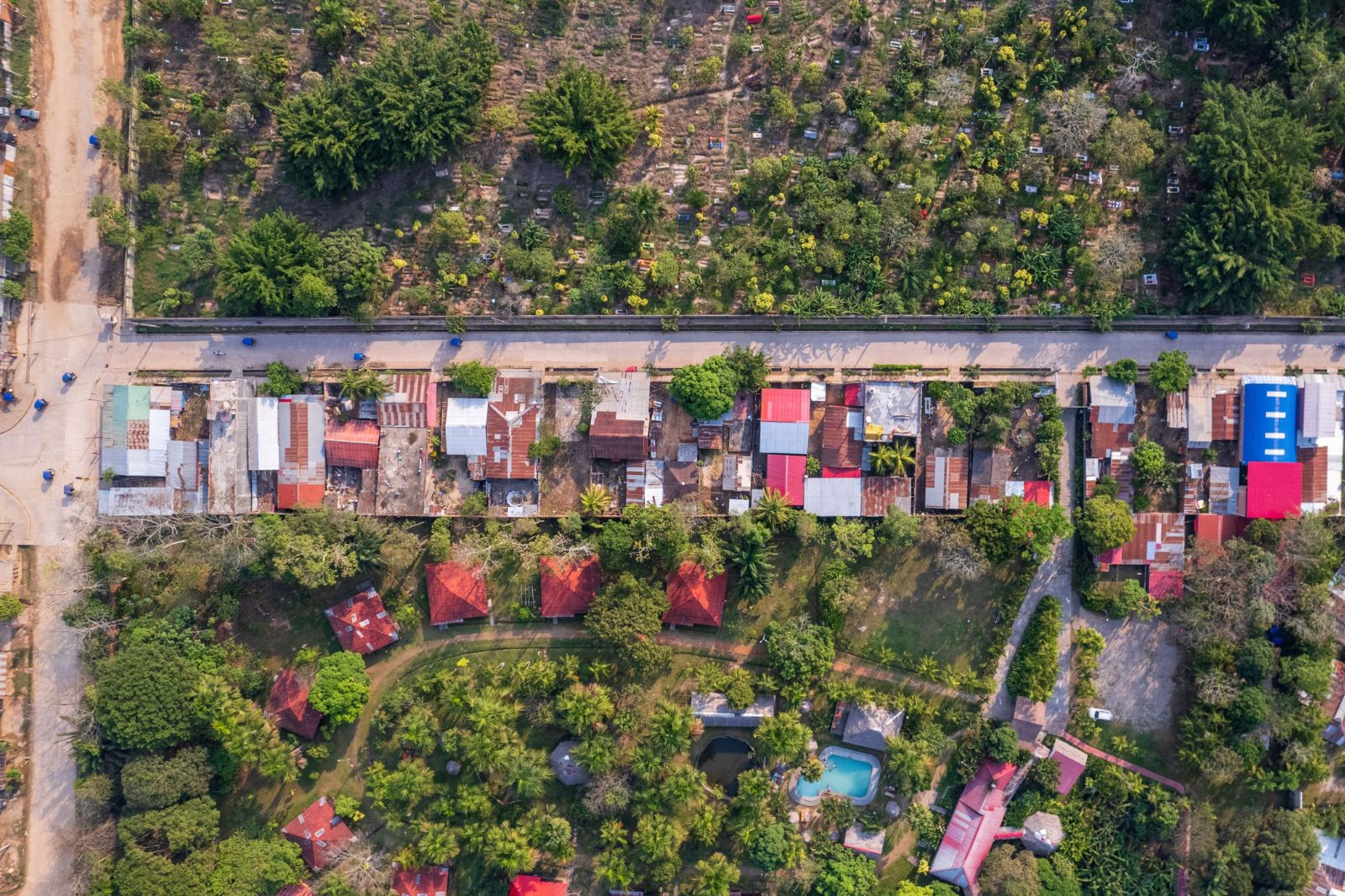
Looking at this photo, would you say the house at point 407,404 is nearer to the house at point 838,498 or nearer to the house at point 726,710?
the house at point 726,710

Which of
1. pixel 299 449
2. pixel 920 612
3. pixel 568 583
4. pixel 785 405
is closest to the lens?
pixel 568 583

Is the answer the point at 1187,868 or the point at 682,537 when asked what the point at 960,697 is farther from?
the point at 682,537

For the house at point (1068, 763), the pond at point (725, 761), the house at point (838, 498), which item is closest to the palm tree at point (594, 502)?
the house at point (838, 498)

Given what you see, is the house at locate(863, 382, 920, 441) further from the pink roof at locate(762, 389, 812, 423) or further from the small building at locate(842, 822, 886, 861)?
the small building at locate(842, 822, 886, 861)

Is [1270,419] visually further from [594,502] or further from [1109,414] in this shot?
[594,502]

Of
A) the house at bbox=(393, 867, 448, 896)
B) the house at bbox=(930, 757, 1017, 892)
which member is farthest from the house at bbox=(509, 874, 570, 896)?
the house at bbox=(930, 757, 1017, 892)

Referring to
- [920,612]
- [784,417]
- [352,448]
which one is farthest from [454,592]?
[920,612]

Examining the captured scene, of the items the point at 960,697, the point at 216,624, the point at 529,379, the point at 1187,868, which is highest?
the point at 529,379

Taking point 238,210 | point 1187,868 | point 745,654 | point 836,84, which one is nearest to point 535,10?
point 836,84
